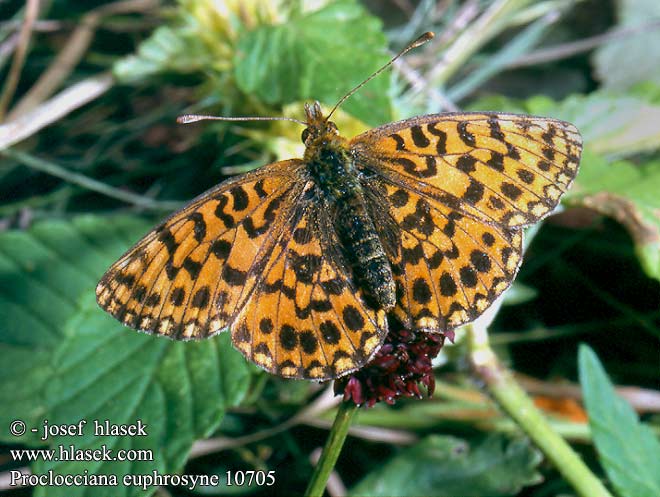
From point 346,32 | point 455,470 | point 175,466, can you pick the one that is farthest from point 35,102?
point 455,470

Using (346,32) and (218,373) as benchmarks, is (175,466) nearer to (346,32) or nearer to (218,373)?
(218,373)

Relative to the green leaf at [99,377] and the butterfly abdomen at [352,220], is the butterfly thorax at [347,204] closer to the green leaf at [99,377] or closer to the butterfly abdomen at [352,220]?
the butterfly abdomen at [352,220]

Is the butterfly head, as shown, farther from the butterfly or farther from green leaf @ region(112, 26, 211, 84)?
green leaf @ region(112, 26, 211, 84)

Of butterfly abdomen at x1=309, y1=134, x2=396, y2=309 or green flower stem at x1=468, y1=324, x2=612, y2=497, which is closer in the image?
butterfly abdomen at x1=309, y1=134, x2=396, y2=309

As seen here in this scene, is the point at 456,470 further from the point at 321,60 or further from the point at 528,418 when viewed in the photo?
the point at 321,60

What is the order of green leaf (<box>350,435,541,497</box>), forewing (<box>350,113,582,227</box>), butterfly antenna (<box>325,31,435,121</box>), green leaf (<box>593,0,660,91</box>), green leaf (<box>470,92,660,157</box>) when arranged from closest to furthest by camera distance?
forewing (<box>350,113,582,227</box>), butterfly antenna (<box>325,31,435,121</box>), green leaf (<box>350,435,541,497</box>), green leaf (<box>470,92,660,157</box>), green leaf (<box>593,0,660,91</box>)

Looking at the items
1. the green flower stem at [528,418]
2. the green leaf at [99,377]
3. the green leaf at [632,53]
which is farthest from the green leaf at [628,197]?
the green leaf at [99,377]

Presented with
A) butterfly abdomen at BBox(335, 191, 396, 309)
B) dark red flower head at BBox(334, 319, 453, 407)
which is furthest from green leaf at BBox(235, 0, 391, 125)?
dark red flower head at BBox(334, 319, 453, 407)

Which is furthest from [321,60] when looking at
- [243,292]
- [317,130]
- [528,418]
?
[528,418]
